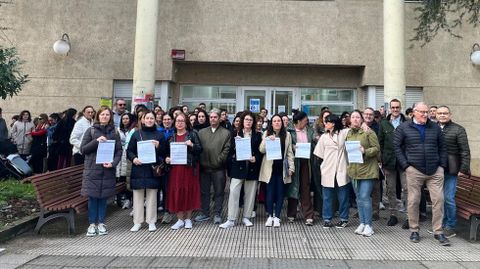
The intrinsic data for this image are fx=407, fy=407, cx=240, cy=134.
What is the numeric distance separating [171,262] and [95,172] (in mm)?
2207

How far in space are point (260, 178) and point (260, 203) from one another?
5.34ft

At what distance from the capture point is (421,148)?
247 inches

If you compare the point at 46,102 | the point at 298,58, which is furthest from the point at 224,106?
the point at 46,102

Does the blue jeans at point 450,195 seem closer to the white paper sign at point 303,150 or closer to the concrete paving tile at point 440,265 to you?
the concrete paving tile at point 440,265

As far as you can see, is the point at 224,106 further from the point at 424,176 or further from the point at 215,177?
the point at 424,176

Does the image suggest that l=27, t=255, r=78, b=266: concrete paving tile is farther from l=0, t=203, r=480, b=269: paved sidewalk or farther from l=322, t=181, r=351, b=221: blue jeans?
l=322, t=181, r=351, b=221: blue jeans

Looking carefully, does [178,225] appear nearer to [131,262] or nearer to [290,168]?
[131,262]

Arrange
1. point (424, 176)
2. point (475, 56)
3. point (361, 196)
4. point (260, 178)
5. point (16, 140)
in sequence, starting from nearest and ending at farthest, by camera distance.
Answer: point (424, 176)
point (361, 196)
point (260, 178)
point (16, 140)
point (475, 56)

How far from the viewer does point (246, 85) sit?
14641 millimetres

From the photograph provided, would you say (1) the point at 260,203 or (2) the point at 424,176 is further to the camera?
(1) the point at 260,203

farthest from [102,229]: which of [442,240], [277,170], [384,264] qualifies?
[442,240]

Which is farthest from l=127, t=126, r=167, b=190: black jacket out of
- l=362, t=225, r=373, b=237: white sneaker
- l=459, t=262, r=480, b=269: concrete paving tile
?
l=459, t=262, r=480, b=269: concrete paving tile

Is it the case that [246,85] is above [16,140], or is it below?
above

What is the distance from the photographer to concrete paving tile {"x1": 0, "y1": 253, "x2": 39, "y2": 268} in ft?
17.7
